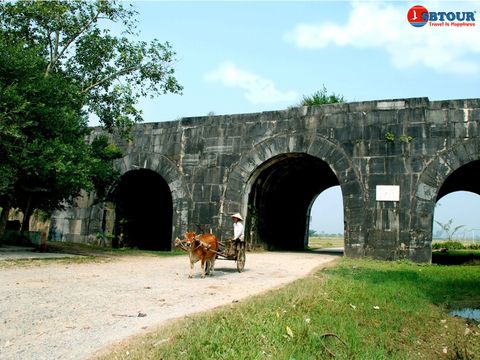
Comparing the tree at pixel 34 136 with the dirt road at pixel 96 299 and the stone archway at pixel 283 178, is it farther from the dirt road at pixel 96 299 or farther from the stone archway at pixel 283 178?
the stone archway at pixel 283 178

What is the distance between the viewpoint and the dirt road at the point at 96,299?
436cm

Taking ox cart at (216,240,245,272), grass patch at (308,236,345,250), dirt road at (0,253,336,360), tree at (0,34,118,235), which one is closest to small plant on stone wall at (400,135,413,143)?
dirt road at (0,253,336,360)

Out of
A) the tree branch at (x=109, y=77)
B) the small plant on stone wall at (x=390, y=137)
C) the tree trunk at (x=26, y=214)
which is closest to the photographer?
the tree trunk at (x=26, y=214)

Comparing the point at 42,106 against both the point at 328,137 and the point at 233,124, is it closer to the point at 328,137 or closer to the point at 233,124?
the point at 233,124

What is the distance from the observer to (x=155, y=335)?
4484mm

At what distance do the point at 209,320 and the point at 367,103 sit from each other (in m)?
10.9

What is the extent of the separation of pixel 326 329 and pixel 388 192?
9228 mm

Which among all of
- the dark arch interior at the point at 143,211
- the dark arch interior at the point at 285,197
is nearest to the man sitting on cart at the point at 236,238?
the dark arch interior at the point at 285,197

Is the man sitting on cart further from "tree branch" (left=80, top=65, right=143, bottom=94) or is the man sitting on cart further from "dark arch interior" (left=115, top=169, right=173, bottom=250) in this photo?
"tree branch" (left=80, top=65, right=143, bottom=94)

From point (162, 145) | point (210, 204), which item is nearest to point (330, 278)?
point (210, 204)

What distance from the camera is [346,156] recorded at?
46.3 ft

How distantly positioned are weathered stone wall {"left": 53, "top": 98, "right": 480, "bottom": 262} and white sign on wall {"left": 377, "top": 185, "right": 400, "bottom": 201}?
120 mm

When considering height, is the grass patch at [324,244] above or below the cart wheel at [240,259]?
above

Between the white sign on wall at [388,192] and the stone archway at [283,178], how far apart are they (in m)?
0.54
